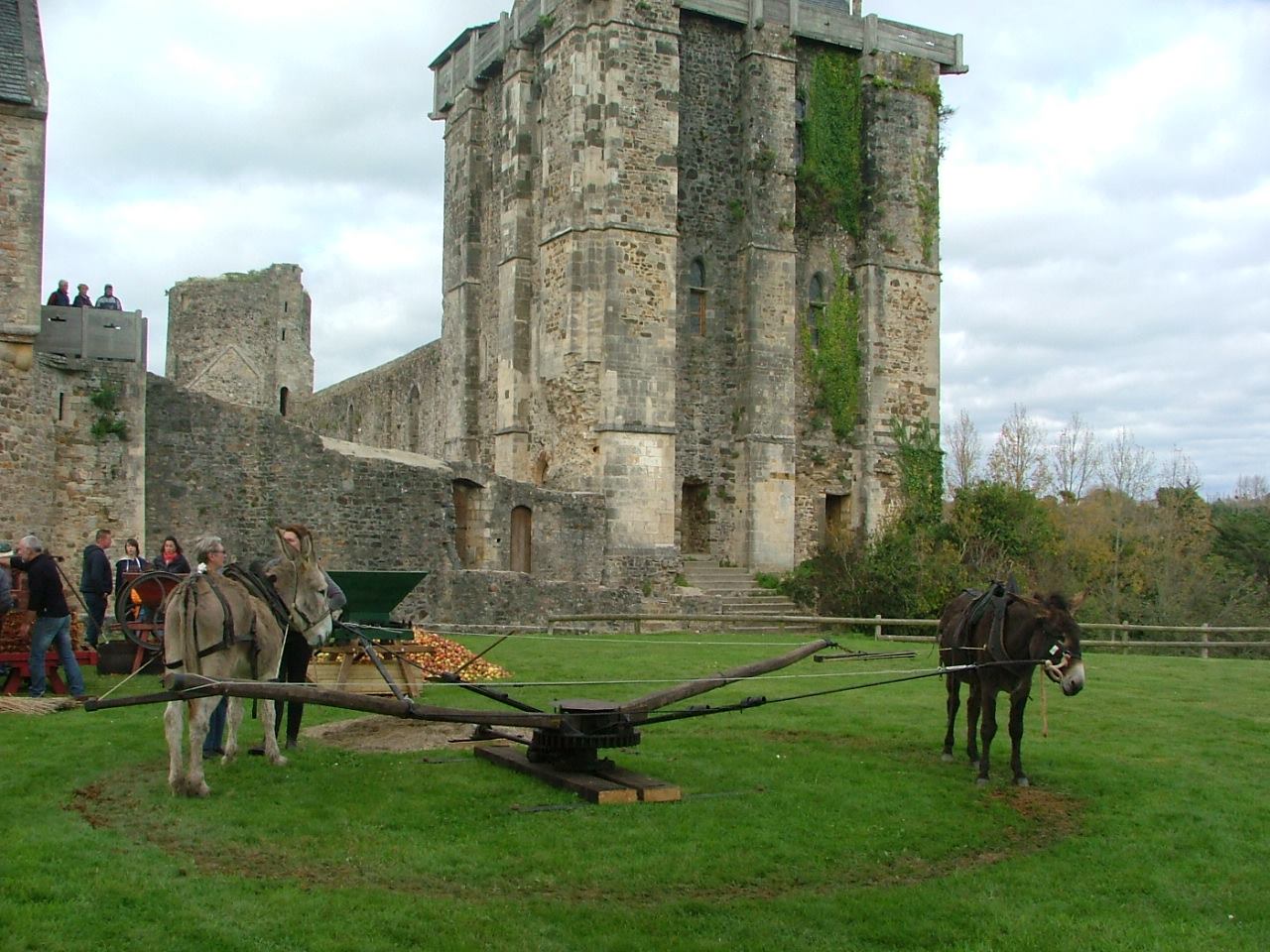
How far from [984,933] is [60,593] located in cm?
943

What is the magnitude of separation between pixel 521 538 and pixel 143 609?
41.3 ft

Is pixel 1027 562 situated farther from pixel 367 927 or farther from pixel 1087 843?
pixel 367 927

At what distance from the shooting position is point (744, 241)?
30062 mm

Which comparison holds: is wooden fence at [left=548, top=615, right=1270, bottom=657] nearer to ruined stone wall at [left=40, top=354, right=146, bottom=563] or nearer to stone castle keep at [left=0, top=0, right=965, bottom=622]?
stone castle keep at [left=0, top=0, right=965, bottom=622]

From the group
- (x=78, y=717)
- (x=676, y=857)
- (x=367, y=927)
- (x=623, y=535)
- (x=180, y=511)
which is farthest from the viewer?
(x=623, y=535)

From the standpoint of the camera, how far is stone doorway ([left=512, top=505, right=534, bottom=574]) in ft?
86.4

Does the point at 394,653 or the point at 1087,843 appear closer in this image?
the point at 1087,843

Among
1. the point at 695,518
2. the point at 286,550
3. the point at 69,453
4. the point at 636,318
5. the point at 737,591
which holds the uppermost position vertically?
the point at 636,318

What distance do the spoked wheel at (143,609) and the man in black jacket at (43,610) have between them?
76cm

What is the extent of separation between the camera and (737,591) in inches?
1109

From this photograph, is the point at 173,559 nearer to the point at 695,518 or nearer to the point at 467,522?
the point at 467,522

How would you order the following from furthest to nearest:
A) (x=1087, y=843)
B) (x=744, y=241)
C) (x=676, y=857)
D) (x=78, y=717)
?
(x=744, y=241) < (x=78, y=717) < (x=1087, y=843) < (x=676, y=857)

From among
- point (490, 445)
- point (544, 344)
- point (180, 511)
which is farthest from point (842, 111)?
point (180, 511)

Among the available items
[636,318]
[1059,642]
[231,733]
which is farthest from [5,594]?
[636,318]
